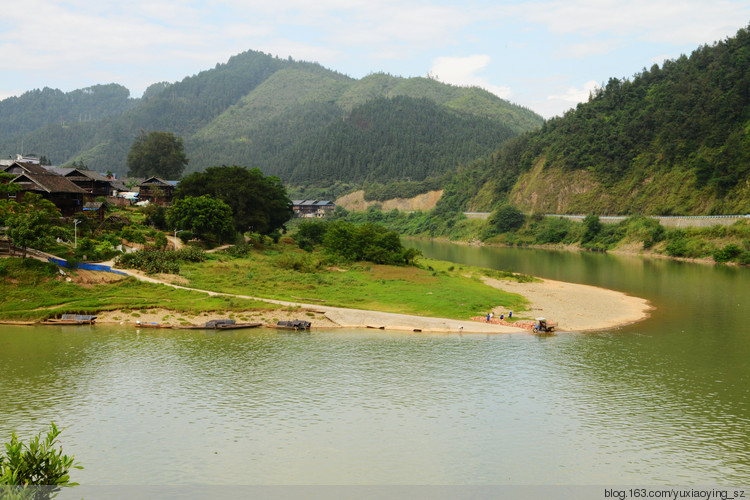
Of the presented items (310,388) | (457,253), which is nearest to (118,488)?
(310,388)

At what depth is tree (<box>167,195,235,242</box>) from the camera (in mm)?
85438

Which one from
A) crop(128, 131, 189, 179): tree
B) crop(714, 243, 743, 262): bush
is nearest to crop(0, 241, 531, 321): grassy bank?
crop(714, 243, 743, 262): bush

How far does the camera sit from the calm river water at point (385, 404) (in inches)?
1080

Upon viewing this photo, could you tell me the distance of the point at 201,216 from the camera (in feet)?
278

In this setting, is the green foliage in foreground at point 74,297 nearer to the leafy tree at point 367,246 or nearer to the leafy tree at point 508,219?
the leafy tree at point 367,246

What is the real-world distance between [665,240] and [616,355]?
95.2 meters

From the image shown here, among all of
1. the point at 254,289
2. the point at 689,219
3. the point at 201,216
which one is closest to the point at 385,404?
the point at 254,289

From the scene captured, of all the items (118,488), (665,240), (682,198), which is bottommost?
(118,488)

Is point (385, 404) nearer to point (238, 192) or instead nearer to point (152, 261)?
point (152, 261)

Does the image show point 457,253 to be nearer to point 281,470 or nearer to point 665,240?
point 665,240

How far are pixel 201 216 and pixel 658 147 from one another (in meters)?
122

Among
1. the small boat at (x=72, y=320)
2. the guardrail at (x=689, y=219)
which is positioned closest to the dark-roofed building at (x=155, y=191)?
the small boat at (x=72, y=320)

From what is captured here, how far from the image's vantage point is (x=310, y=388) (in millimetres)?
37750

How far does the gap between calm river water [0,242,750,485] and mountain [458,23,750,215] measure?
88800 mm
